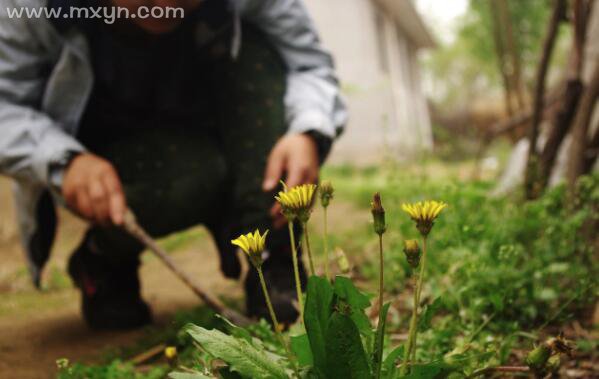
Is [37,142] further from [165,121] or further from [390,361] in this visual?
[390,361]

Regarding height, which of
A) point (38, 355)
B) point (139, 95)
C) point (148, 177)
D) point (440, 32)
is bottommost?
point (38, 355)

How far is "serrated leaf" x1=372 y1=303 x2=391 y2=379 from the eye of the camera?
0.78 metres

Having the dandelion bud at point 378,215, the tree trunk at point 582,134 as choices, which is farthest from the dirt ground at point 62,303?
the tree trunk at point 582,134

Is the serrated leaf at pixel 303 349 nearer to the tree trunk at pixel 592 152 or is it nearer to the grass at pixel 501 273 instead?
the grass at pixel 501 273

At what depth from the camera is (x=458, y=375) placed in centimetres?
85

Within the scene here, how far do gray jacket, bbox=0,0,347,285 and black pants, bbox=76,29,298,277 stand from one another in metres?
0.08

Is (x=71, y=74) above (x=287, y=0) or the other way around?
the other way around

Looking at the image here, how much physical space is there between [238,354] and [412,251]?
0.93 ft

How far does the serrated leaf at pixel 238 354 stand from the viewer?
80 centimetres

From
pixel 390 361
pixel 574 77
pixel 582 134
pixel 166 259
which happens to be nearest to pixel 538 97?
pixel 574 77

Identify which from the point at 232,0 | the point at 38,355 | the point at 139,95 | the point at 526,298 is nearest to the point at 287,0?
the point at 232,0

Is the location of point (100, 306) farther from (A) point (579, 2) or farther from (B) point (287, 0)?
(A) point (579, 2)

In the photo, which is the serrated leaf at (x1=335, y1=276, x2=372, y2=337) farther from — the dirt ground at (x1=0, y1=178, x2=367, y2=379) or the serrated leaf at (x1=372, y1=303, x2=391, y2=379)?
the dirt ground at (x1=0, y1=178, x2=367, y2=379)

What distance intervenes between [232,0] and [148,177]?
596mm
